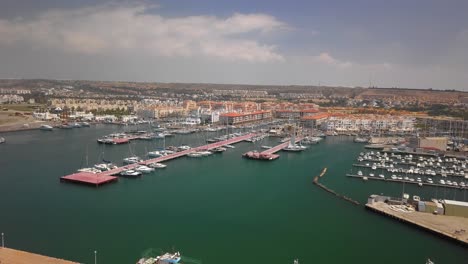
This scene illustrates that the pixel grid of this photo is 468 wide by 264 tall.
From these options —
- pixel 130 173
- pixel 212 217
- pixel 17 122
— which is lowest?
pixel 212 217

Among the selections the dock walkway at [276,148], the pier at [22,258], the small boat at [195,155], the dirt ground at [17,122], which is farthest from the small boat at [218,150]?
the dirt ground at [17,122]

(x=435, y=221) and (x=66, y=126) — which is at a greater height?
(x=66, y=126)

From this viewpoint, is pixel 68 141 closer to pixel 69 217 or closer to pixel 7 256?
pixel 69 217

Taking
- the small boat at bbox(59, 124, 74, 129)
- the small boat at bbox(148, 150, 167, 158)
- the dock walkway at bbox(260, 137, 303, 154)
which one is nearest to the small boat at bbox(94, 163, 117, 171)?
the small boat at bbox(148, 150, 167, 158)

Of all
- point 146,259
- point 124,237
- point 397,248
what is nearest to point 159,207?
point 124,237

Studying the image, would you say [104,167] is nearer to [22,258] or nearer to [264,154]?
[264,154]

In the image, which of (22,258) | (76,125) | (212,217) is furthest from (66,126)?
(22,258)
